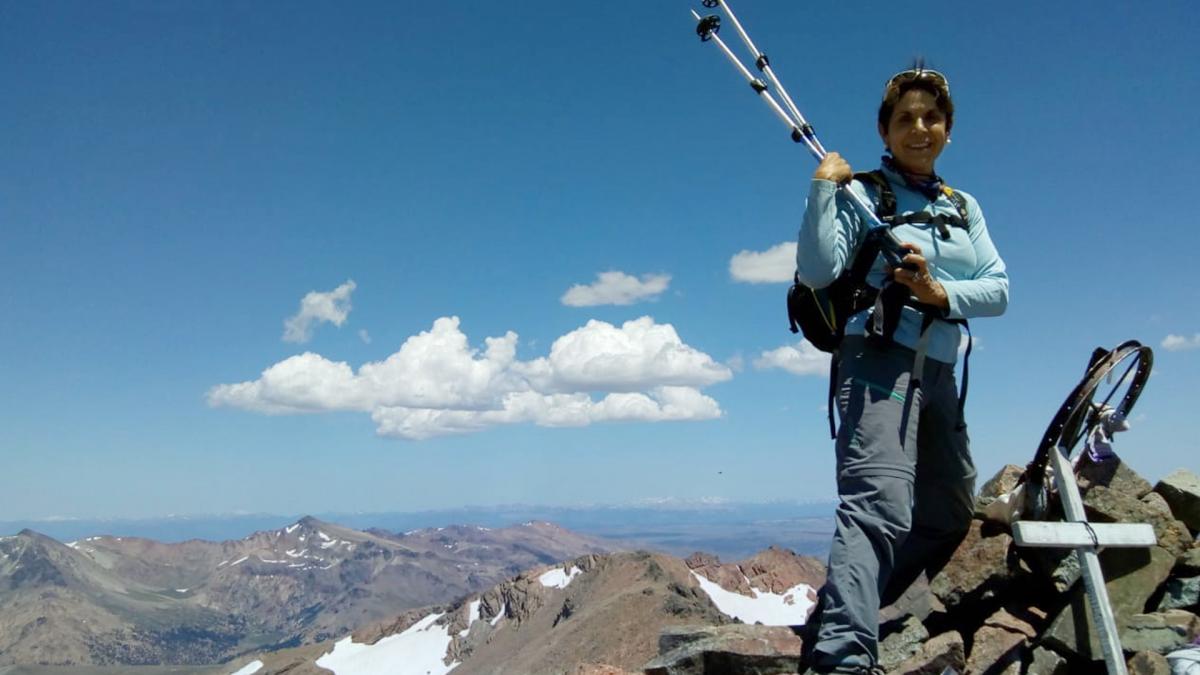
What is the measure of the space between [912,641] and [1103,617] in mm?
1365

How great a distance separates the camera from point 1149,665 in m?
5.38

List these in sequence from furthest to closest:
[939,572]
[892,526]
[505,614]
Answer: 1. [505,614]
2. [939,572]
3. [892,526]

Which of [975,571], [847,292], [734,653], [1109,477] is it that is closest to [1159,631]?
[975,571]

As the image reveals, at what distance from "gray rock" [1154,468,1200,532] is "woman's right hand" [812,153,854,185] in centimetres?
505

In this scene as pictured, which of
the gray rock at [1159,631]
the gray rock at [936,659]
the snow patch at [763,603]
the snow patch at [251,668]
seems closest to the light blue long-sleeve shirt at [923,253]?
the gray rock at [936,659]

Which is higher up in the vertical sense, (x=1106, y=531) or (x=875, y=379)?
(x=875, y=379)

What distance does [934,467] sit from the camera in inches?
251

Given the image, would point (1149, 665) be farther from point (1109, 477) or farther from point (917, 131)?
point (917, 131)

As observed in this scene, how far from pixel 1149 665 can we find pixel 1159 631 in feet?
2.28

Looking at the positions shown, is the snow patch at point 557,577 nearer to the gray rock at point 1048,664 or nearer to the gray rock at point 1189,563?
the gray rock at point 1189,563

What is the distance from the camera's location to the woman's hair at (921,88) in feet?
20.5

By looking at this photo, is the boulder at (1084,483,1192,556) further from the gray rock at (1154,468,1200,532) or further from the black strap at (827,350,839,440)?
the black strap at (827,350,839,440)

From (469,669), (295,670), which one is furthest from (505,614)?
(295,670)

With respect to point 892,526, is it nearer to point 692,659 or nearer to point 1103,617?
point 1103,617
